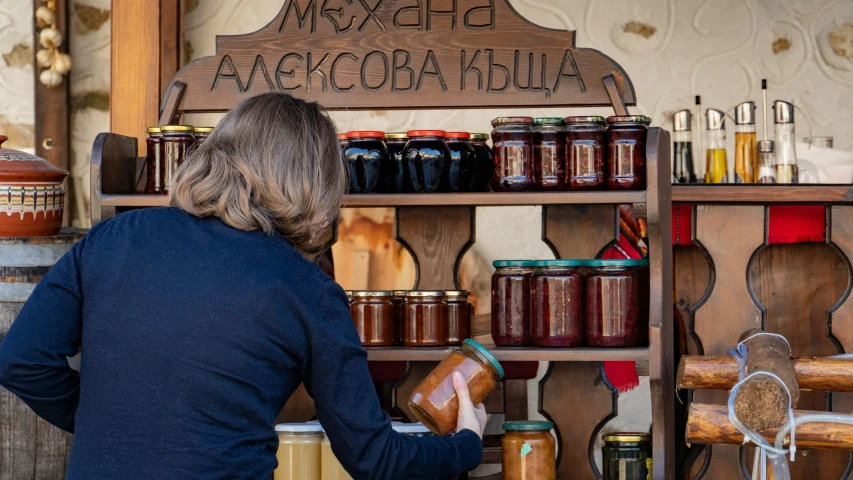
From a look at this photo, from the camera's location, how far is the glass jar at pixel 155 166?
2342mm

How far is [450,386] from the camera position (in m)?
2.02

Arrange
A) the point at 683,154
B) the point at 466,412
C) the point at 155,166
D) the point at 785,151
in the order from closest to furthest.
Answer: the point at 466,412
the point at 155,166
the point at 785,151
the point at 683,154

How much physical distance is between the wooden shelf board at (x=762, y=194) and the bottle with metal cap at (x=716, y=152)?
762mm

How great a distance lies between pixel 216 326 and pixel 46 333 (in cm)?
30

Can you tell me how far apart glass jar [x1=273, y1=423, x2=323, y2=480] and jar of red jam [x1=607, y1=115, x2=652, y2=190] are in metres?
0.83

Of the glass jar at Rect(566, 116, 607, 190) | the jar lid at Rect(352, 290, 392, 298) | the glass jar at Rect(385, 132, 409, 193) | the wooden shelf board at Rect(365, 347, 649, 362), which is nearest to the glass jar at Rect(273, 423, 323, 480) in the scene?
the wooden shelf board at Rect(365, 347, 649, 362)

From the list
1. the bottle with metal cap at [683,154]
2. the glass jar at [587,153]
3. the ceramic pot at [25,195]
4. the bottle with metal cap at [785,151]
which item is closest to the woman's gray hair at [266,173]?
the glass jar at [587,153]

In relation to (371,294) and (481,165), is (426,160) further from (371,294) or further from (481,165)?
(371,294)

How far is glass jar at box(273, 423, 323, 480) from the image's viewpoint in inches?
84.6

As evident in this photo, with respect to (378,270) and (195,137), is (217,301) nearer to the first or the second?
(195,137)

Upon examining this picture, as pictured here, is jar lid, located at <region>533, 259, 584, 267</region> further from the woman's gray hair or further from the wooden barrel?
the wooden barrel

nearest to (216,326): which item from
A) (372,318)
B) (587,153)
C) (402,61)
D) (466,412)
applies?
(466,412)

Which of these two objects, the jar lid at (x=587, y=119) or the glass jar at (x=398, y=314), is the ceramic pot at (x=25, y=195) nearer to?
the glass jar at (x=398, y=314)

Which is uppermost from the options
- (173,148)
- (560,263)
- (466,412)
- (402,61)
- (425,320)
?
(402,61)
